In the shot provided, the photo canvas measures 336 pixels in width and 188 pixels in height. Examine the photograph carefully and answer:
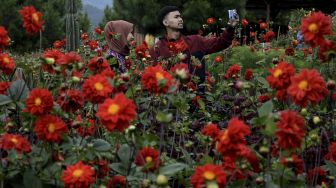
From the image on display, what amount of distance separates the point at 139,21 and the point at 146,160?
44.5 feet

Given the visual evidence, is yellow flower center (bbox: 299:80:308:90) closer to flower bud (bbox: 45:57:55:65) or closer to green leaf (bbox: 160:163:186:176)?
green leaf (bbox: 160:163:186:176)

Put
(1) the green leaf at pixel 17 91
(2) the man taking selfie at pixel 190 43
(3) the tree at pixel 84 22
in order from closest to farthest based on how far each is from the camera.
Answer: (1) the green leaf at pixel 17 91 → (2) the man taking selfie at pixel 190 43 → (3) the tree at pixel 84 22

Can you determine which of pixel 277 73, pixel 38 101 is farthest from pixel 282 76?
pixel 38 101

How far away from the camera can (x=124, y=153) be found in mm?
1955

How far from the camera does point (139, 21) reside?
Result: 15.2 m

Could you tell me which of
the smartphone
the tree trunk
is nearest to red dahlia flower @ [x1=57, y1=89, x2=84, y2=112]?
the smartphone

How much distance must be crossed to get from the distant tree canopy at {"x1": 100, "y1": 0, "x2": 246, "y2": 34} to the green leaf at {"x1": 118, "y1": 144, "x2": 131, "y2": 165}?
1220cm

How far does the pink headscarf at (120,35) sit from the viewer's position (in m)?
4.79

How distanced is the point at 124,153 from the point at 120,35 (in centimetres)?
289

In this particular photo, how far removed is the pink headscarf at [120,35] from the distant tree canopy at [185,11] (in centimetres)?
916

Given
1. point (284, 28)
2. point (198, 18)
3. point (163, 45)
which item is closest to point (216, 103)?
point (163, 45)

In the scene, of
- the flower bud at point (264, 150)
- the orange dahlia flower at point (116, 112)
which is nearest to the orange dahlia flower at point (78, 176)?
the orange dahlia flower at point (116, 112)

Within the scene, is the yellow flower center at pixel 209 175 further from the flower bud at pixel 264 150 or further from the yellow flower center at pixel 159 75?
the yellow flower center at pixel 159 75

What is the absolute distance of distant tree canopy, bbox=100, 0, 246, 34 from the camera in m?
14.2
